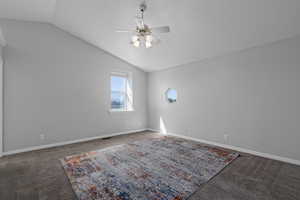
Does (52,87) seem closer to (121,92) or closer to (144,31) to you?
(121,92)

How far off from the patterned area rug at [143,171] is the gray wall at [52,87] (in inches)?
50.0

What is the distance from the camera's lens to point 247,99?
3.03 m

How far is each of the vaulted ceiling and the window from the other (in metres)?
1.29

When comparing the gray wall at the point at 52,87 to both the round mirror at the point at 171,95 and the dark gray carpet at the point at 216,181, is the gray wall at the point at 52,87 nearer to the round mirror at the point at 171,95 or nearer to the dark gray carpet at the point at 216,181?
the dark gray carpet at the point at 216,181

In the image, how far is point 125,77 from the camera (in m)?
5.08

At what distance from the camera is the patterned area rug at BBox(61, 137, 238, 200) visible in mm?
1710

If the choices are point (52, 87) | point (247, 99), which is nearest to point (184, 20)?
point (247, 99)

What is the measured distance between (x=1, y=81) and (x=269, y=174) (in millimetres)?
5422

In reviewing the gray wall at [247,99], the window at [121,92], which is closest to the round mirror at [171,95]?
the gray wall at [247,99]

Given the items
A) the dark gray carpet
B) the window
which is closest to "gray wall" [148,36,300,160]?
the dark gray carpet

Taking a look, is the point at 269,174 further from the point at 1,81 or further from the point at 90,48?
the point at 1,81

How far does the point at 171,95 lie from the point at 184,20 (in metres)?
2.55

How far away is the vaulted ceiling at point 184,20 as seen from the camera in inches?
86.7

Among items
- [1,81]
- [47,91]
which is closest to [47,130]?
[47,91]
